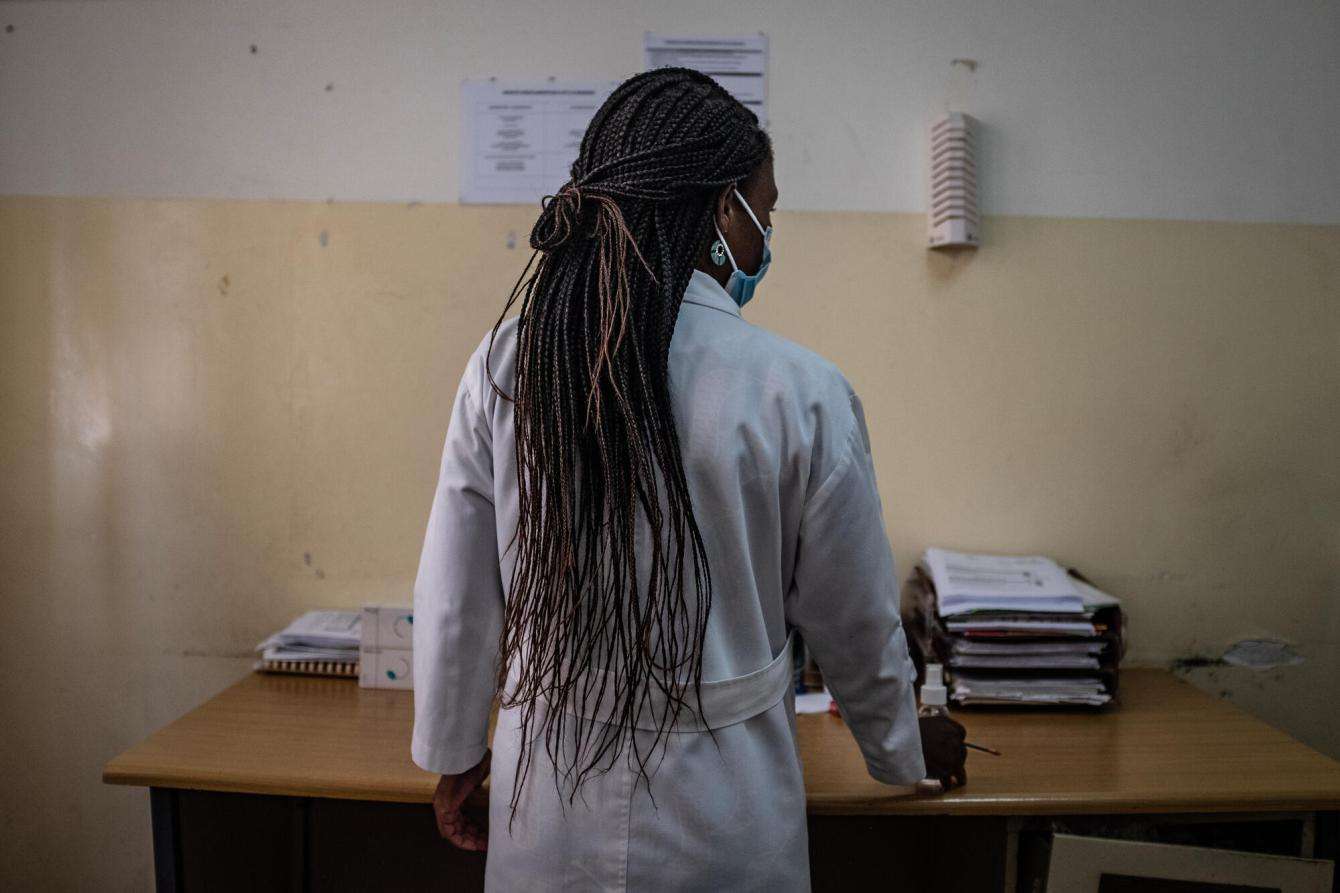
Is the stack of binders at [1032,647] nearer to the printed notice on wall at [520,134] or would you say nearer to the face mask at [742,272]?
the face mask at [742,272]

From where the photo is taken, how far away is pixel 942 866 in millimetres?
1381

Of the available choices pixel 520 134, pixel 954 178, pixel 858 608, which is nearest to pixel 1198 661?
pixel 954 178

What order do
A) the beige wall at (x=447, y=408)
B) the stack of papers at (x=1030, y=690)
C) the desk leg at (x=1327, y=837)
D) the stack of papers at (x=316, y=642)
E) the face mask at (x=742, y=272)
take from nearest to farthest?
the face mask at (x=742, y=272)
the desk leg at (x=1327, y=837)
the stack of papers at (x=1030, y=690)
the stack of papers at (x=316, y=642)
the beige wall at (x=447, y=408)

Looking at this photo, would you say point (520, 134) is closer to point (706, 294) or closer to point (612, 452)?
point (706, 294)

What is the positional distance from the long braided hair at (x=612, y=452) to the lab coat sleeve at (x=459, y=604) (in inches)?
3.1

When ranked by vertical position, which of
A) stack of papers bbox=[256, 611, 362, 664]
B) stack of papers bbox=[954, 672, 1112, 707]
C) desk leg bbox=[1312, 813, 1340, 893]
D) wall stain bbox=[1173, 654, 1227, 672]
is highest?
stack of papers bbox=[256, 611, 362, 664]

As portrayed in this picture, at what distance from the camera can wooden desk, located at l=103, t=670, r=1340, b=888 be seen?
4.00 feet

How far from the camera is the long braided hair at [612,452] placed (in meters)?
0.87

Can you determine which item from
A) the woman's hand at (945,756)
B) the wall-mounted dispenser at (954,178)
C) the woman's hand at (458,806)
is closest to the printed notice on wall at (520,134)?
the wall-mounted dispenser at (954,178)

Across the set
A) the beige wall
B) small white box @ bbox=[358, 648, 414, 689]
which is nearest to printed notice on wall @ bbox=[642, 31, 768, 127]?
the beige wall

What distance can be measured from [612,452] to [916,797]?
2.23 feet

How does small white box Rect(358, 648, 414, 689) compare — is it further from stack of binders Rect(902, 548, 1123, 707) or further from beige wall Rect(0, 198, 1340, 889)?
stack of binders Rect(902, 548, 1123, 707)

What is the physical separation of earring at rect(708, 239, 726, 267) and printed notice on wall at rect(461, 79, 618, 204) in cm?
84

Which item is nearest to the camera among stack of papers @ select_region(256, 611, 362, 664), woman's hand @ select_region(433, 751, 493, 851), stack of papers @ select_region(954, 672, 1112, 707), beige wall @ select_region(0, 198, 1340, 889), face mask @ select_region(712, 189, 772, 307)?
face mask @ select_region(712, 189, 772, 307)
